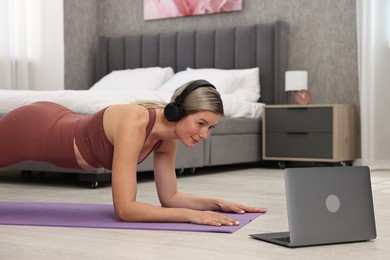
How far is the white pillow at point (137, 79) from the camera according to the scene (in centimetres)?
567

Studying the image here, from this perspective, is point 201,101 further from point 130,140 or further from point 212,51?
point 212,51

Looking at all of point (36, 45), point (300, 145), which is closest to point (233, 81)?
point (300, 145)

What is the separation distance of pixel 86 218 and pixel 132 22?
4.24 m

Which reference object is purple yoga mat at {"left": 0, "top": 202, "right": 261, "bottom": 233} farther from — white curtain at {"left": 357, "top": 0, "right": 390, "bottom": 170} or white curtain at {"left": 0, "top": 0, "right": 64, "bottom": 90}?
white curtain at {"left": 0, "top": 0, "right": 64, "bottom": 90}

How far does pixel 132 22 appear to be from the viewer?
6453 mm

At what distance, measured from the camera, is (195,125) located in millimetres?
2227

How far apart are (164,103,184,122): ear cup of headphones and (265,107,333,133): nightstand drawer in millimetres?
2928

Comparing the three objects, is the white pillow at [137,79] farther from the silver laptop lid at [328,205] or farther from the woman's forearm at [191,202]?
the silver laptop lid at [328,205]

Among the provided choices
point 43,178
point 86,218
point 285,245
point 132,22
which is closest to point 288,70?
point 132,22

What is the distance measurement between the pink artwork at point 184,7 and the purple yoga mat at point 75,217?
11.2 ft

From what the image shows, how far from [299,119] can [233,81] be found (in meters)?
0.67

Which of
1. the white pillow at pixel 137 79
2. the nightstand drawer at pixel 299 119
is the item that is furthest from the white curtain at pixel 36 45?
the nightstand drawer at pixel 299 119

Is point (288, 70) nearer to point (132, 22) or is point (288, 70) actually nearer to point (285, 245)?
point (132, 22)

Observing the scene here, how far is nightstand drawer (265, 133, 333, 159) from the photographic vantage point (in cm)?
499
